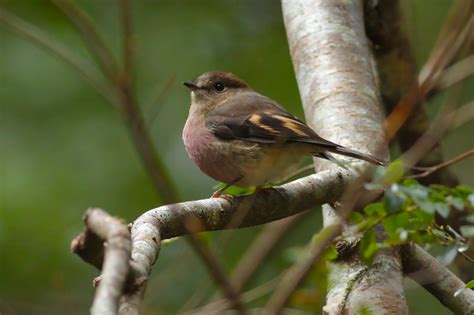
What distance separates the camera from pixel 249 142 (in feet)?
16.8

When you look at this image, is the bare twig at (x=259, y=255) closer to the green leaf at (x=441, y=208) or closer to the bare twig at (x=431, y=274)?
the green leaf at (x=441, y=208)

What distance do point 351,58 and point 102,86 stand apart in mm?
3081

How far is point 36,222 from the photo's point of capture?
300 inches

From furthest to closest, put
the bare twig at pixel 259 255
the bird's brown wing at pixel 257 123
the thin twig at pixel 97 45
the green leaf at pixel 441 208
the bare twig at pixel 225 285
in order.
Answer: the bird's brown wing at pixel 257 123, the green leaf at pixel 441 208, the thin twig at pixel 97 45, the bare twig at pixel 259 255, the bare twig at pixel 225 285

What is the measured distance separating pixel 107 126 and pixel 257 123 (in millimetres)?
3762

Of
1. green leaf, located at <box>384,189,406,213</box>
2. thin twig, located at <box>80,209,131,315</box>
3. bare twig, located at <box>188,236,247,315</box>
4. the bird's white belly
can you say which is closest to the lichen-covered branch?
thin twig, located at <box>80,209,131,315</box>

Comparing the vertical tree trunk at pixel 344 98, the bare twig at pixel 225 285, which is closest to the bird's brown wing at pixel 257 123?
the vertical tree trunk at pixel 344 98

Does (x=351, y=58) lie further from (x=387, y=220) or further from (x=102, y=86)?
(x=102, y=86)

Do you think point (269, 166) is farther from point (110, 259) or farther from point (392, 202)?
point (110, 259)

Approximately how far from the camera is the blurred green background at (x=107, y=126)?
770 cm

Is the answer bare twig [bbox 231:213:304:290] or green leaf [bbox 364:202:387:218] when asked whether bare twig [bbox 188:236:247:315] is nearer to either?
bare twig [bbox 231:213:304:290]

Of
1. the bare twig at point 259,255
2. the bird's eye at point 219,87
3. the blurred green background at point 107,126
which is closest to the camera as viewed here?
the bare twig at point 259,255

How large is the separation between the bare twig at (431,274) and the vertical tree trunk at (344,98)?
152 mm

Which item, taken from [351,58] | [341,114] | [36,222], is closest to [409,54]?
[351,58]
